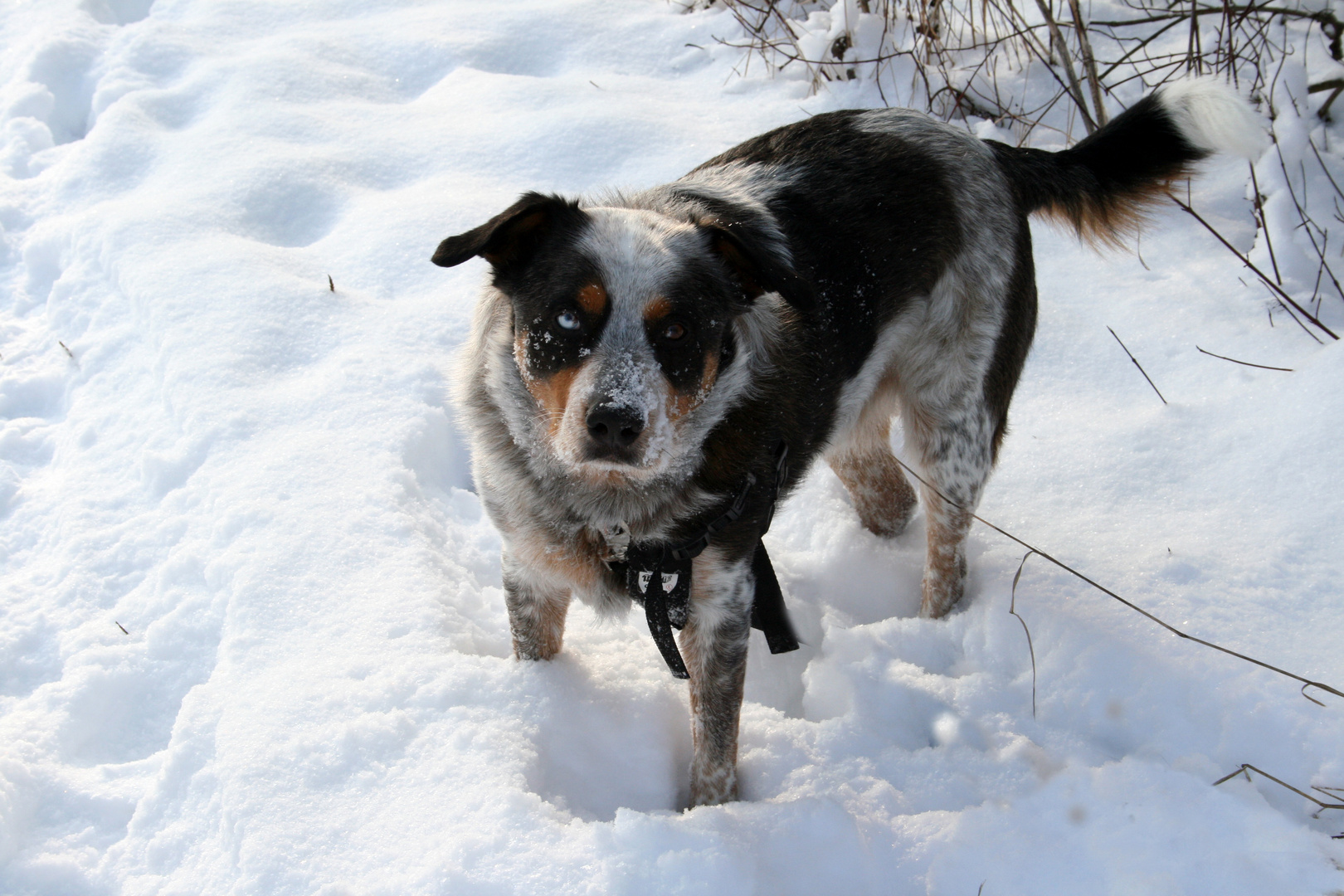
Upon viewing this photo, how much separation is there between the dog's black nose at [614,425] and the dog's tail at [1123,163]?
1756mm

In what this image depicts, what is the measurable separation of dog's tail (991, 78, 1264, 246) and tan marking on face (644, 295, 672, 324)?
1.53 metres

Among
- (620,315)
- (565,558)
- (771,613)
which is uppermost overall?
(620,315)

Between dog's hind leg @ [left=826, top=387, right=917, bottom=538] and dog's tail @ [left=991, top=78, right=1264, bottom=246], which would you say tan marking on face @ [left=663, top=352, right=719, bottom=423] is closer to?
dog's hind leg @ [left=826, top=387, right=917, bottom=538]

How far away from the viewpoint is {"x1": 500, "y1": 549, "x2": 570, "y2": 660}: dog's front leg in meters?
2.46

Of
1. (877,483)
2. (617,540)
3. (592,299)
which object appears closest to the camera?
(592,299)

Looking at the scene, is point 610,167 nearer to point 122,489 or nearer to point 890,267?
point 890,267

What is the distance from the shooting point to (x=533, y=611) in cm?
250

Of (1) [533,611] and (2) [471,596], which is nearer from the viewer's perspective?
(1) [533,611]

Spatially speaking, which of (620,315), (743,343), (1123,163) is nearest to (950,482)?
(743,343)

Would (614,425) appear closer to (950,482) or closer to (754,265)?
(754,265)

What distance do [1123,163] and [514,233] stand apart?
2124mm

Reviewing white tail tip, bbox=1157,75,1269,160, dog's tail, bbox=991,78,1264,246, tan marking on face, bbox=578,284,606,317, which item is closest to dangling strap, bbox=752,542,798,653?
tan marking on face, bbox=578,284,606,317

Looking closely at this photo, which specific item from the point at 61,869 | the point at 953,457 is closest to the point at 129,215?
the point at 61,869

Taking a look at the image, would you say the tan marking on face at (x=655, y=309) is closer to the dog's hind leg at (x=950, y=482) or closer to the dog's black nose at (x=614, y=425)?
the dog's black nose at (x=614, y=425)
